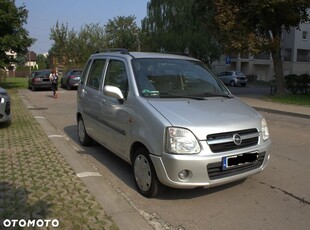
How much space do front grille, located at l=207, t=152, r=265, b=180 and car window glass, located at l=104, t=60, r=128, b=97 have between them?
174 cm

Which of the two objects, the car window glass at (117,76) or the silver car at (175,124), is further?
the car window glass at (117,76)

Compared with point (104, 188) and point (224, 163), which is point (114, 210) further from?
point (224, 163)

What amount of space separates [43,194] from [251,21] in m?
18.2

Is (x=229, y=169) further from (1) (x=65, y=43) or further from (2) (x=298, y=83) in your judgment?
(1) (x=65, y=43)

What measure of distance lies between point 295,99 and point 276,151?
12.5m

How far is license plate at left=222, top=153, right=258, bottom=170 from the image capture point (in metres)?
4.64

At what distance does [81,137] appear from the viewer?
8.23 metres

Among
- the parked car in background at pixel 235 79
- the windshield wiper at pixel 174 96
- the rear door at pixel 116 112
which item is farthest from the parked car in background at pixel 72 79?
the windshield wiper at pixel 174 96

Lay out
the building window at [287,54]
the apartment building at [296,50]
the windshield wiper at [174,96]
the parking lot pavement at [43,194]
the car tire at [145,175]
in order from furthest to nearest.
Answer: the building window at [287,54] < the apartment building at [296,50] < the windshield wiper at [174,96] < the car tire at [145,175] < the parking lot pavement at [43,194]

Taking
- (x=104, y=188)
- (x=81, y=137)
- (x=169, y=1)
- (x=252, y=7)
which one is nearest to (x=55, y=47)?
(x=169, y=1)

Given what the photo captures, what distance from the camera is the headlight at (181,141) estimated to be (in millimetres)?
4520

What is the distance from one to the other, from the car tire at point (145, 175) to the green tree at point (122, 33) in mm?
41953

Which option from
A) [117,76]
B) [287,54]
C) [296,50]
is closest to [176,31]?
[287,54]

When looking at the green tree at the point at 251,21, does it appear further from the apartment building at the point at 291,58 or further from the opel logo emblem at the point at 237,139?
the apartment building at the point at 291,58
